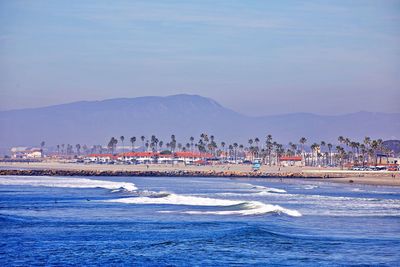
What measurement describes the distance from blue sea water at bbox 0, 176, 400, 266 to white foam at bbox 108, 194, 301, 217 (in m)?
0.08

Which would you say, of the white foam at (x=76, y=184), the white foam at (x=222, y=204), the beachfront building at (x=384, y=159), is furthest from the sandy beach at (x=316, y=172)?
the white foam at (x=222, y=204)

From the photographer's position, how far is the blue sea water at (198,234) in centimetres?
2495

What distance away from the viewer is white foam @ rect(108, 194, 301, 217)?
4194cm

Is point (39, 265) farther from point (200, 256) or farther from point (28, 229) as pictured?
point (28, 229)

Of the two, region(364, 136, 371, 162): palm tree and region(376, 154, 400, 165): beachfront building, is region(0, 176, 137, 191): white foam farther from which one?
region(376, 154, 400, 165): beachfront building

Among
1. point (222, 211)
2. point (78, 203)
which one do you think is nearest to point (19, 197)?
point (78, 203)

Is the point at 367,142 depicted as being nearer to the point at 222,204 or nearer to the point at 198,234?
the point at 222,204

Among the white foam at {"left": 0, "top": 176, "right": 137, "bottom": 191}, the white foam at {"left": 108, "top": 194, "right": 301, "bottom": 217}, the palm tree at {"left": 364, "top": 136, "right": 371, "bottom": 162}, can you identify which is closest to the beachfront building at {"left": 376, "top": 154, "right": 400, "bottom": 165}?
the palm tree at {"left": 364, "top": 136, "right": 371, "bottom": 162}

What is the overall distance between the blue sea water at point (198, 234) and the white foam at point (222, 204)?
8cm

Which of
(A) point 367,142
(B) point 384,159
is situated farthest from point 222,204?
(B) point 384,159

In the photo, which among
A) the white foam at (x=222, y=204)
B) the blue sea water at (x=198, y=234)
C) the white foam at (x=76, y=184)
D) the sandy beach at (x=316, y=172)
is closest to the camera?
the blue sea water at (x=198, y=234)

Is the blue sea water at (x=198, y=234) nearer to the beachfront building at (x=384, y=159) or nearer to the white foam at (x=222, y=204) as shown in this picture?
the white foam at (x=222, y=204)

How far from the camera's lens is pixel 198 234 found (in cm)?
3130

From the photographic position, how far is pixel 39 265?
76.5 feet
